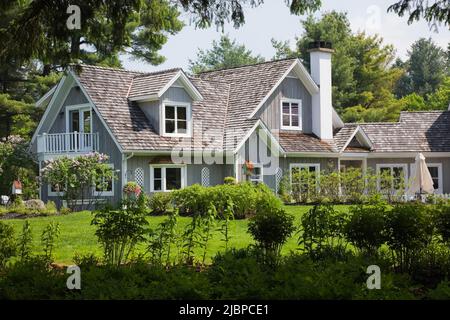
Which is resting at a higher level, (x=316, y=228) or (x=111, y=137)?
Result: (x=111, y=137)

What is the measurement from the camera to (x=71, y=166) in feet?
79.6

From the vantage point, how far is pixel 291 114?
31.1m

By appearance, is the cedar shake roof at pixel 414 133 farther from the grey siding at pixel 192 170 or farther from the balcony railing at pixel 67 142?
the balcony railing at pixel 67 142

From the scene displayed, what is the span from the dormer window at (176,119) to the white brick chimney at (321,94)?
22.4 feet

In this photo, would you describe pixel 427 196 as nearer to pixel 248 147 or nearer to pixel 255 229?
pixel 248 147

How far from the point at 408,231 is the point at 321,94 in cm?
2391

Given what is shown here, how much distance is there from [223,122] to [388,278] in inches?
895

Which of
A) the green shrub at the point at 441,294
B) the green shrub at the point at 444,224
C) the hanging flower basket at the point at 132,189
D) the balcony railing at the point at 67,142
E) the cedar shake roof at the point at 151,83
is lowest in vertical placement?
the green shrub at the point at 441,294

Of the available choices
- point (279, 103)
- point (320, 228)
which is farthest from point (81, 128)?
point (320, 228)

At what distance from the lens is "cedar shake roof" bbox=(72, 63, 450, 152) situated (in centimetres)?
2630

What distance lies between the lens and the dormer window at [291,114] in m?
30.9

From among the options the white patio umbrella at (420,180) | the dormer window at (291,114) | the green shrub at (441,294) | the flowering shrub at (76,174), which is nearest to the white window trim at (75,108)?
the flowering shrub at (76,174)
